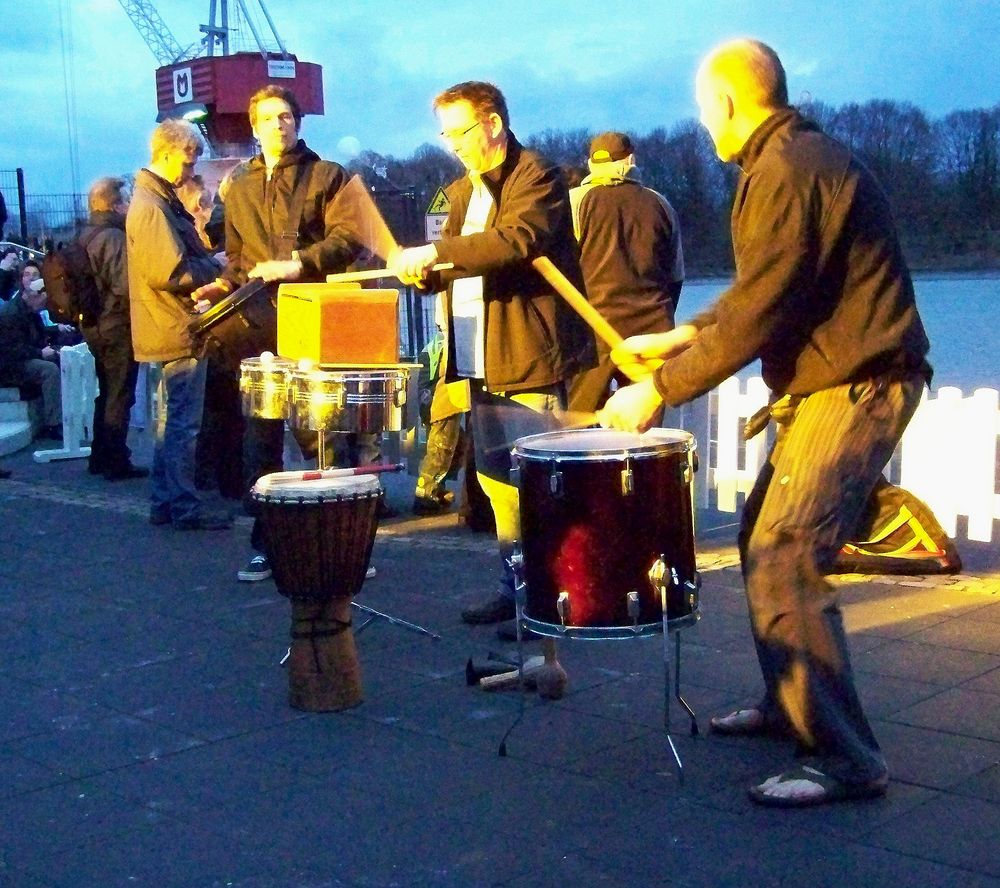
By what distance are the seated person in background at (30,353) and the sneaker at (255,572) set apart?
22.0ft

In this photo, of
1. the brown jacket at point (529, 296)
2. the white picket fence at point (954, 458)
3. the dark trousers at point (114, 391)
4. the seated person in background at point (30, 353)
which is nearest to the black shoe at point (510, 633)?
the brown jacket at point (529, 296)

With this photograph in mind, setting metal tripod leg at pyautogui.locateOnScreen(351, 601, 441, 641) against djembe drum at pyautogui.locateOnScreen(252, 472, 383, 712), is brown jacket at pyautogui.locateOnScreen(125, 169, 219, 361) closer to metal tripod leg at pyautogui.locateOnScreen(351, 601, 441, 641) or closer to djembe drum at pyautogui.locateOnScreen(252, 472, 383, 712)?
metal tripod leg at pyautogui.locateOnScreen(351, 601, 441, 641)

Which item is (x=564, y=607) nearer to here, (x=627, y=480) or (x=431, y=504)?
(x=627, y=480)

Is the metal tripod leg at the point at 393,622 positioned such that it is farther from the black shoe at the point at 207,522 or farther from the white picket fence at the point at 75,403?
the white picket fence at the point at 75,403

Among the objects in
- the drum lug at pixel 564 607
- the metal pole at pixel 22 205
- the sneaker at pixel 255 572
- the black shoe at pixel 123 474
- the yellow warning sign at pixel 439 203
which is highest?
the metal pole at pixel 22 205

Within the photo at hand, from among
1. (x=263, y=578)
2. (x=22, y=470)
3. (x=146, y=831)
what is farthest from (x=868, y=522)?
(x=22, y=470)

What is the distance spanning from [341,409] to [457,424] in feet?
10.6

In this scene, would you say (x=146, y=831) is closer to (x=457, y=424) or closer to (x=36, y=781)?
(x=36, y=781)

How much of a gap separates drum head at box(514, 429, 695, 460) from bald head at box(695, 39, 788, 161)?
0.83 m

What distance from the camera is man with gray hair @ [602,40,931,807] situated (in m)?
3.51

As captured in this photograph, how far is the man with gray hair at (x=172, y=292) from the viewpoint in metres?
7.79

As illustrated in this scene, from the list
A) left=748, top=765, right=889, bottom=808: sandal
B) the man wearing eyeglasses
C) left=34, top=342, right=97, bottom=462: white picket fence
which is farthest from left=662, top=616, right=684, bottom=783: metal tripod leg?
left=34, top=342, right=97, bottom=462: white picket fence

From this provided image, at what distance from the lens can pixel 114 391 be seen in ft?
34.1

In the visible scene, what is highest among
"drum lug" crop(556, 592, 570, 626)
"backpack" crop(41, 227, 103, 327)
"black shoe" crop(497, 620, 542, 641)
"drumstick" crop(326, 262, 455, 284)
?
"backpack" crop(41, 227, 103, 327)
